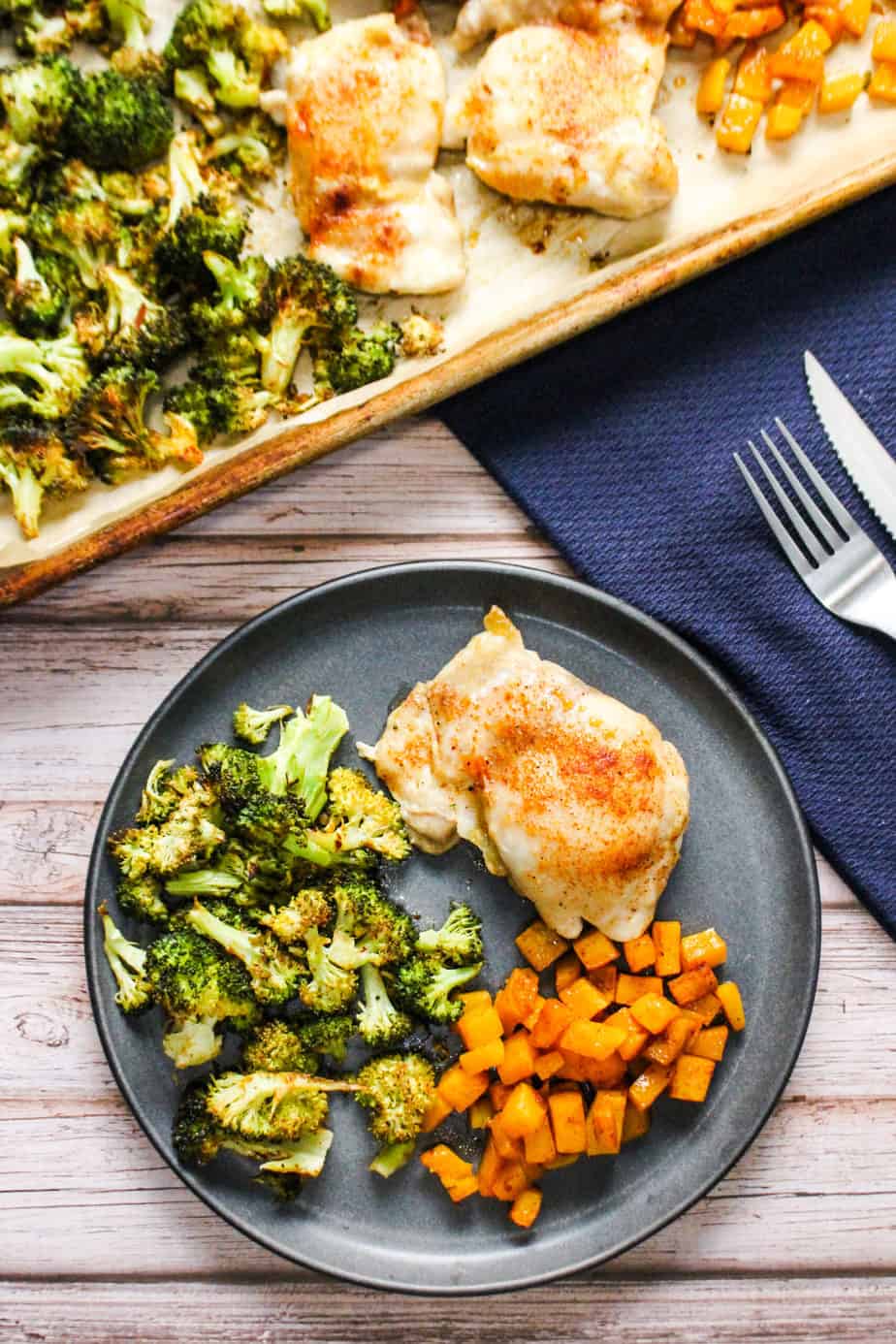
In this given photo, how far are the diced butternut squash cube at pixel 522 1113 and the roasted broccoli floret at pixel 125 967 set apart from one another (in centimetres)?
92

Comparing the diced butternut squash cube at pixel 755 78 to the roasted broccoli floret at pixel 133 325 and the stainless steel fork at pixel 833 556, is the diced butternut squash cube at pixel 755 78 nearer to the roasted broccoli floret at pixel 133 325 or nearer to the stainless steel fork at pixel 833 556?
the stainless steel fork at pixel 833 556

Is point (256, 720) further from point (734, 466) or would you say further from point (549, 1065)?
point (734, 466)

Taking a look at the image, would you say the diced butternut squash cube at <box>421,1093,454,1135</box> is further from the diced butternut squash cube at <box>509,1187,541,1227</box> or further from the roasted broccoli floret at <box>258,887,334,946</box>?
the roasted broccoli floret at <box>258,887,334,946</box>

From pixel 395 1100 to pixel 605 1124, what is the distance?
0.52 metres

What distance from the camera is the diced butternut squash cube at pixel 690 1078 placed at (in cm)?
266

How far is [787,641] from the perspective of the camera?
280cm

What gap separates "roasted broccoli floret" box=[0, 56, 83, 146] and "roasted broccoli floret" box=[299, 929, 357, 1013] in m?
2.06

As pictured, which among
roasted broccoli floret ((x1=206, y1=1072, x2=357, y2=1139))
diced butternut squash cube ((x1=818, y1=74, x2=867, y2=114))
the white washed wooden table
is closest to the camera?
roasted broccoli floret ((x1=206, y1=1072, x2=357, y2=1139))

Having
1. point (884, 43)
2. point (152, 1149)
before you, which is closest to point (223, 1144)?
→ point (152, 1149)

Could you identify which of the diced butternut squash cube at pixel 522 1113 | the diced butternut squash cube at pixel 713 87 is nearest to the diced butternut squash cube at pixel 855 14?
the diced butternut squash cube at pixel 713 87

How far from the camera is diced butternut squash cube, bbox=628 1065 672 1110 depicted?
265cm

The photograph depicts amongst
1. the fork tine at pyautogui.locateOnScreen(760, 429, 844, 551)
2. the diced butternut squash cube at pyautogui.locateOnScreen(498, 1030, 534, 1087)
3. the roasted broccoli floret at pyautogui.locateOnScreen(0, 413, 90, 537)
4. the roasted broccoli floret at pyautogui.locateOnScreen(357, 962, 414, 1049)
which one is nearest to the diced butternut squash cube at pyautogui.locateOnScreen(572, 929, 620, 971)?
the diced butternut squash cube at pyautogui.locateOnScreen(498, 1030, 534, 1087)

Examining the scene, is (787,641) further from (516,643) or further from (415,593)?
(415,593)

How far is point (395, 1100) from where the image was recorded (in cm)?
258
